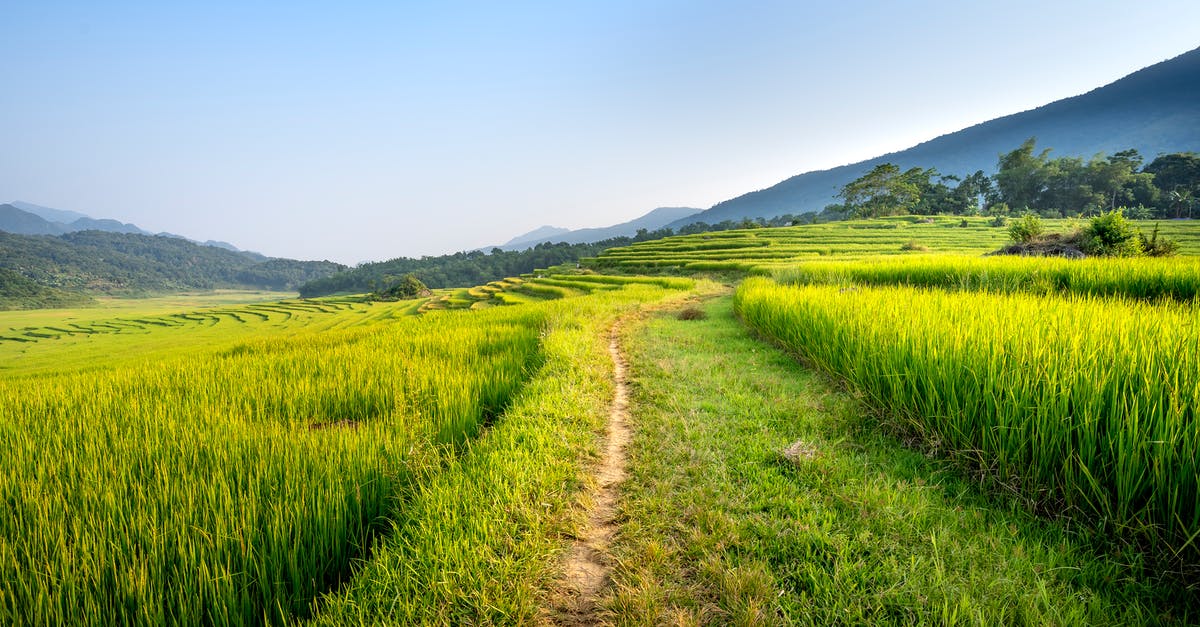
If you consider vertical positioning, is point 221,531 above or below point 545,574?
above

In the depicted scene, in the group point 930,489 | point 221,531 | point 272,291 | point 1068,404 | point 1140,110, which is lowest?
point 930,489

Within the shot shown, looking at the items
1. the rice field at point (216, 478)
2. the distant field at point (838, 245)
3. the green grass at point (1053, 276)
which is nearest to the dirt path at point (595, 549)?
the rice field at point (216, 478)

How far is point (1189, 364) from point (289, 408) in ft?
22.1

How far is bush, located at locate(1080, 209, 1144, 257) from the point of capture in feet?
41.1

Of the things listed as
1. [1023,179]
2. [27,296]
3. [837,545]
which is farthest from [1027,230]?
[27,296]

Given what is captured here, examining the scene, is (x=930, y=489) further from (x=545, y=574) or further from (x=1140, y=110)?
(x=1140, y=110)

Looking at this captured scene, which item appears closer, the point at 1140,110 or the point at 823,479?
the point at 823,479

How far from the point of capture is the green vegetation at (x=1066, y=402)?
1.96m

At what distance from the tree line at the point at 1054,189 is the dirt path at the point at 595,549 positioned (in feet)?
251

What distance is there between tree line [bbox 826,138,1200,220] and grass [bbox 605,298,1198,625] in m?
75.5

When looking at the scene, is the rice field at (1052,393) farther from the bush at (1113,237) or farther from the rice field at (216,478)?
the bush at (1113,237)

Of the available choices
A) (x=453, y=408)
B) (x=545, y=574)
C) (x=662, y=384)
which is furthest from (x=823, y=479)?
(x=453, y=408)

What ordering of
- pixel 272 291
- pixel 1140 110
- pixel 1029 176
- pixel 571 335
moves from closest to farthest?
pixel 571 335 < pixel 1029 176 < pixel 272 291 < pixel 1140 110

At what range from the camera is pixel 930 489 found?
2537 mm
